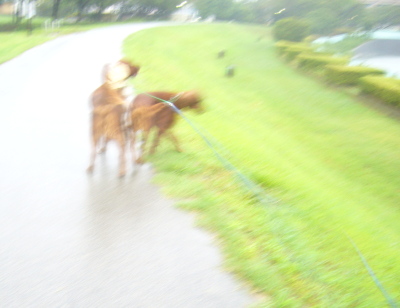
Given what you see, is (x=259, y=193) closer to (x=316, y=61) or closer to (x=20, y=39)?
(x=316, y=61)

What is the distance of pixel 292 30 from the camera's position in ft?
78.3

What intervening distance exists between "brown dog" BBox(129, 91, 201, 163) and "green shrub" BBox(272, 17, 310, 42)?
59.7 feet

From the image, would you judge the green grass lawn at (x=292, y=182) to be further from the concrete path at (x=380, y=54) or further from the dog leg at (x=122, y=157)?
the concrete path at (x=380, y=54)

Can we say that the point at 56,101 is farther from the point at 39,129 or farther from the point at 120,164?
the point at 120,164

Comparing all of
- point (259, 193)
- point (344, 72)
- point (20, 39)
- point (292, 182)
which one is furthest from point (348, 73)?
point (20, 39)

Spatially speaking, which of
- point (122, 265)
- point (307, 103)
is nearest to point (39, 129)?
point (122, 265)

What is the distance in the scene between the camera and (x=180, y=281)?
151 inches

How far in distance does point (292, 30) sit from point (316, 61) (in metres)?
5.91

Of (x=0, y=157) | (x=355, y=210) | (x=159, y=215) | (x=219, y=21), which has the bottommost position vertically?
(x=219, y=21)

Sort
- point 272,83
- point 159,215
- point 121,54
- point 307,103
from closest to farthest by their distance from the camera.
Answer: point 159,215
point 307,103
point 272,83
point 121,54

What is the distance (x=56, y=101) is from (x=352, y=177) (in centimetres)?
640

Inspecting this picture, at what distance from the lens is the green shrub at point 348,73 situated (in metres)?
16.0

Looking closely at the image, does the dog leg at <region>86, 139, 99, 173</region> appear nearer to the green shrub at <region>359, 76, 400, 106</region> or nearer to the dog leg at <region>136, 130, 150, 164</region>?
the dog leg at <region>136, 130, 150, 164</region>

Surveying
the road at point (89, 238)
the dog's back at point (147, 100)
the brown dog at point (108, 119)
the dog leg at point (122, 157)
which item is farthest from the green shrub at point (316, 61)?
the dog leg at point (122, 157)
